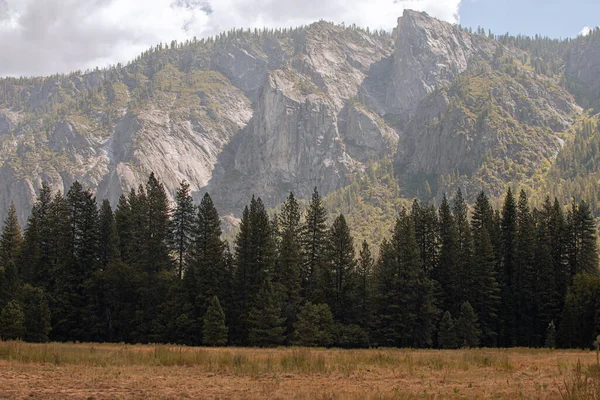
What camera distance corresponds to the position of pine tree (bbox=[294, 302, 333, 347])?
55.2m

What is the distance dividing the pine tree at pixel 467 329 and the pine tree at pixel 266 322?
57.7ft

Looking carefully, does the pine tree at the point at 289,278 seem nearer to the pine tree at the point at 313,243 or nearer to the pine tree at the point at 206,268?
the pine tree at the point at 313,243

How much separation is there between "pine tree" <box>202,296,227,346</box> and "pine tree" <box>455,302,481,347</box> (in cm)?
2322

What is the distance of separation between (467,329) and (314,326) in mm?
15369

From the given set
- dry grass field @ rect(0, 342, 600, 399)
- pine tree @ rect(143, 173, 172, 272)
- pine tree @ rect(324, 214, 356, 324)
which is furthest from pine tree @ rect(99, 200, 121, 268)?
dry grass field @ rect(0, 342, 600, 399)

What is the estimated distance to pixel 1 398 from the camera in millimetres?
15906

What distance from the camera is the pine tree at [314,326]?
55156mm

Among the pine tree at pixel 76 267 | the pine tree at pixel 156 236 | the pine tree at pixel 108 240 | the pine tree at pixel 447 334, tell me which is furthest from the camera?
the pine tree at pixel 156 236

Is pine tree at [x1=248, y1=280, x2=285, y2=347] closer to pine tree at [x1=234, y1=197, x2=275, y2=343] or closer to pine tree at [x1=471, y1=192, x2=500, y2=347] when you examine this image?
pine tree at [x1=234, y1=197, x2=275, y2=343]

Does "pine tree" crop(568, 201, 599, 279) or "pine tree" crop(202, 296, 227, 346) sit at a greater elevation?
"pine tree" crop(568, 201, 599, 279)

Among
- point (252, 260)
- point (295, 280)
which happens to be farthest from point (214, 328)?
point (295, 280)

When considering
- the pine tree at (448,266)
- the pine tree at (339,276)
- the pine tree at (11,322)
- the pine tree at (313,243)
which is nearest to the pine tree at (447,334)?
the pine tree at (448,266)

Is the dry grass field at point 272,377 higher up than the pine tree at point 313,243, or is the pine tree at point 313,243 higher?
the pine tree at point 313,243

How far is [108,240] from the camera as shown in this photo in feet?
222
